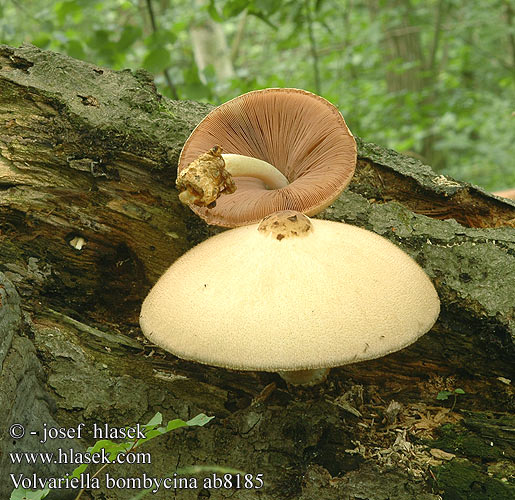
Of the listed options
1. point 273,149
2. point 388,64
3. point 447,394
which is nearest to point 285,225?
point 273,149

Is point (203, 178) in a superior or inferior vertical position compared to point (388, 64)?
superior

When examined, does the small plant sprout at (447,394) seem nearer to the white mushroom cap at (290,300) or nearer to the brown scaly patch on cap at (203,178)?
the white mushroom cap at (290,300)

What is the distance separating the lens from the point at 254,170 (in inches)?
86.4

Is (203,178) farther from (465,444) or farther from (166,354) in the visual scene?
(465,444)

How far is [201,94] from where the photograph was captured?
5070 mm

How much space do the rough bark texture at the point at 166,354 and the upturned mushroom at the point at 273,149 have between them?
0.29 metres

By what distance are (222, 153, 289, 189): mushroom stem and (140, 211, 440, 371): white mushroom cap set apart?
Result: 0.26 m

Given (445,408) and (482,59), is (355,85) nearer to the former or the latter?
(482,59)

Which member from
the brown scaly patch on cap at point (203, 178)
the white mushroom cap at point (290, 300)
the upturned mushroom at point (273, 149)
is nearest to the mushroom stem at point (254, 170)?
the upturned mushroom at point (273, 149)

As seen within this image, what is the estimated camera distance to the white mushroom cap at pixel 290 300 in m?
1.63

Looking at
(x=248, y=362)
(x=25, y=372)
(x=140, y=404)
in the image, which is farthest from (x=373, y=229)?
(x=25, y=372)

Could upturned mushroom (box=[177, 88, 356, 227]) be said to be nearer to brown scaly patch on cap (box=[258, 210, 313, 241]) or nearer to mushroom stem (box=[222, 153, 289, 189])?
mushroom stem (box=[222, 153, 289, 189])

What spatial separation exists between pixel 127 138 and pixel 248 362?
1.38 metres

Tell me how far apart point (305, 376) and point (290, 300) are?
56cm
